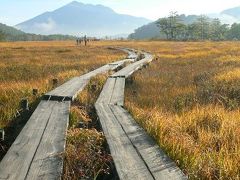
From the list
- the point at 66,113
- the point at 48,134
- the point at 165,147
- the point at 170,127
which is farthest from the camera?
the point at 66,113

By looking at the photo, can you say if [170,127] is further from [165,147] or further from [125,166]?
[125,166]

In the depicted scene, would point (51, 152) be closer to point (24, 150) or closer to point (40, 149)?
point (40, 149)

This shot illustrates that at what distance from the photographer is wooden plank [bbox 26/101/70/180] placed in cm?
378

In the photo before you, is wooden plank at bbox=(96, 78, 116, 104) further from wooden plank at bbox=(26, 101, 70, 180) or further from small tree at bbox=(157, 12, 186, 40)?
small tree at bbox=(157, 12, 186, 40)

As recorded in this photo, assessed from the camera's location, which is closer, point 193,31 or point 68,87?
point 68,87

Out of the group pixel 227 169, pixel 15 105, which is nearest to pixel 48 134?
pixel 227 169

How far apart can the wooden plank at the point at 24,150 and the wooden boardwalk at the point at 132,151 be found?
2.89 feet

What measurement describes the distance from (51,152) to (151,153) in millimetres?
1113

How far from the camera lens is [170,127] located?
573 centimetres

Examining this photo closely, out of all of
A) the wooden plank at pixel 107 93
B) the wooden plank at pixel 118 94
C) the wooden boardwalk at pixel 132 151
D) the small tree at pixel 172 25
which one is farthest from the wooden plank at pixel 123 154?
the small tree at pixel 172 25

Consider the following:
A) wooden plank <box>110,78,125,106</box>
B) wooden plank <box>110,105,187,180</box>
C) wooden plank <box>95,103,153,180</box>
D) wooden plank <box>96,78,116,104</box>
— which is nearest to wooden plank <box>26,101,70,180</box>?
wooden plank <box>95,103,153,180</box>

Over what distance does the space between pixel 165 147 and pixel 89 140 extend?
973 millimetres

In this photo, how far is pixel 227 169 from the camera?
13.0 feet

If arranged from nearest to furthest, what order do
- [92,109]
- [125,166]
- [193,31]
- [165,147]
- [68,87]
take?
[125,166], [165,147], [92,109], [68,87], [193,31]
